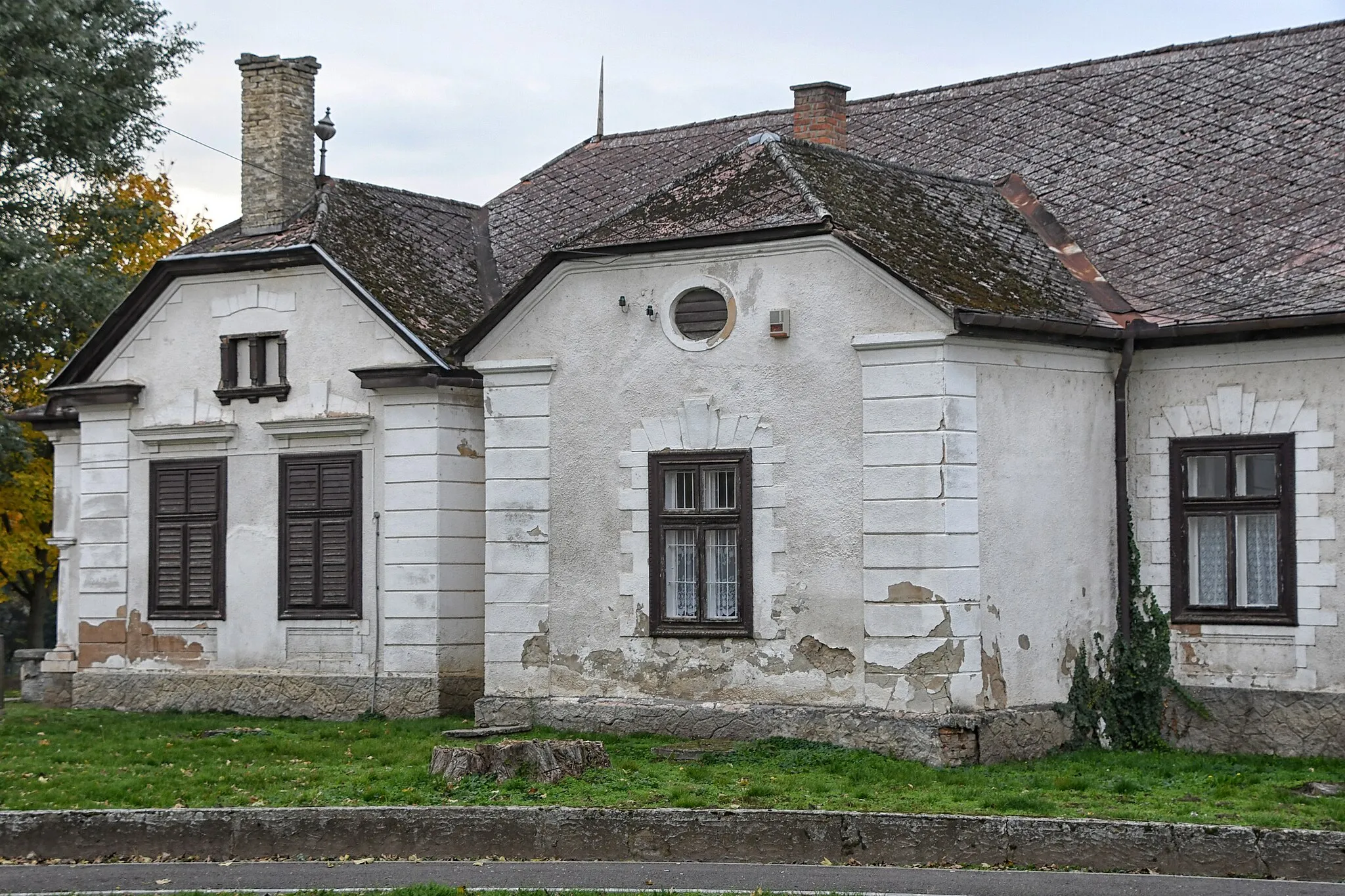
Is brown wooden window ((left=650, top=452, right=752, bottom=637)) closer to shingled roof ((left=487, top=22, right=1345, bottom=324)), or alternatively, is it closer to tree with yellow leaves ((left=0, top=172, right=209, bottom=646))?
shingled roof ((left=487, top=22, right=1345, bottom=324))

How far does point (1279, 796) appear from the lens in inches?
572

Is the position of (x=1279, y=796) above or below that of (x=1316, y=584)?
below

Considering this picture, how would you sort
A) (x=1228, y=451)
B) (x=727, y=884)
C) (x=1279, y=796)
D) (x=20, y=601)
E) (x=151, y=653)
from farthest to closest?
(x=20, y=601), (x=151, y=653), (x=1228, y=451), (x=1279, y=796), (x=727, y=884)

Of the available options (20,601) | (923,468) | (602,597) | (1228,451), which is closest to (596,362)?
(602,597)

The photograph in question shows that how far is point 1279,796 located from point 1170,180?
8052mm

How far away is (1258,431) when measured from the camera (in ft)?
58.1

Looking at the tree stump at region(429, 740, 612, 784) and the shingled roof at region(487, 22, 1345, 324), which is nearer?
the tree stump at region(429, 740, 612, 784)

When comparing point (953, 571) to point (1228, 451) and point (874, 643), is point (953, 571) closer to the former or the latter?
point (874, 643)

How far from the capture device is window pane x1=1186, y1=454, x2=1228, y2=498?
1802 cm

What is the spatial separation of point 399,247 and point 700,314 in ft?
21.1

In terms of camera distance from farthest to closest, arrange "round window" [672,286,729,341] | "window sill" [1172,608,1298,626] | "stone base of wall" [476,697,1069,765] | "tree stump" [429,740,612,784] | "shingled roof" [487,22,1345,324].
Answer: "shingled roof" [487,22,1345,324], "round window" [672,286,729,341], "window sill" [1172,608,1298,626], "stone base of wall" [476,697,1069,765], "tree stump" [429,740,612,784]

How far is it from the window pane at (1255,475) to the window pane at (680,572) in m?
5.12

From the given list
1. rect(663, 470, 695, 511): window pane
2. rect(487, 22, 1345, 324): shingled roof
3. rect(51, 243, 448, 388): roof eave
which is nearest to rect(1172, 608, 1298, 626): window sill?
rect(487, 22, 1345, 324): shingled roof

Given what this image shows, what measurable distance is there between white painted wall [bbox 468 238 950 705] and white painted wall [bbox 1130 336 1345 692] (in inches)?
120
